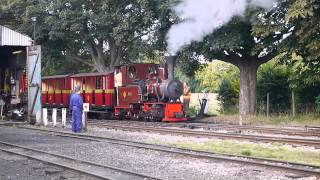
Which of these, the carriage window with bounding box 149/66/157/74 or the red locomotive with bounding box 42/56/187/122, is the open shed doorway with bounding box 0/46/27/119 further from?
the carriage window with bounding box 149/66/157/74

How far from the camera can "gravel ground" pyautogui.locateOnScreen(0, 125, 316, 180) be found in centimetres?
986

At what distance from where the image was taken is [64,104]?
32.7 metres

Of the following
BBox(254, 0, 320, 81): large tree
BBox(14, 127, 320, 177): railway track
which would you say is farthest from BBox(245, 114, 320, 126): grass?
BBox(14, 127, 320, 177): railway track

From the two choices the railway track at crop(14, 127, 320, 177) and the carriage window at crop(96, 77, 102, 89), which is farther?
the carriage window at crop(96, 77, 102, 89)

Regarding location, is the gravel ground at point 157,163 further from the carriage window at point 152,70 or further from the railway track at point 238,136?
the carriage window at point 152,70

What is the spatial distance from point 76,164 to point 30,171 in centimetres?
120

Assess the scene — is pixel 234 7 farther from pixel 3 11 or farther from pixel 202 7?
pixel 3 11

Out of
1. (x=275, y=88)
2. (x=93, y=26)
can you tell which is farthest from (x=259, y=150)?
(x=93, y=26)

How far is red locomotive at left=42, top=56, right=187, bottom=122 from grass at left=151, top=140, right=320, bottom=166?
850 centimetres

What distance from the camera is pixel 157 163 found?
37.4 ft

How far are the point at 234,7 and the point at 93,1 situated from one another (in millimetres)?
16885

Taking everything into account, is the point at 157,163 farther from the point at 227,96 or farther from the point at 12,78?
the point at 227,96

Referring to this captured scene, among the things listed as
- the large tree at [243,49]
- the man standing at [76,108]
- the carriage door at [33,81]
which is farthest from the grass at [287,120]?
the carriage door at [33,81]

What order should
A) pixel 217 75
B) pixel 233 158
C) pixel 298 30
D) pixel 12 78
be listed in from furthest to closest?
pixel 217 75
pixel 12 78
pixel 298 30
pixel 233 158
